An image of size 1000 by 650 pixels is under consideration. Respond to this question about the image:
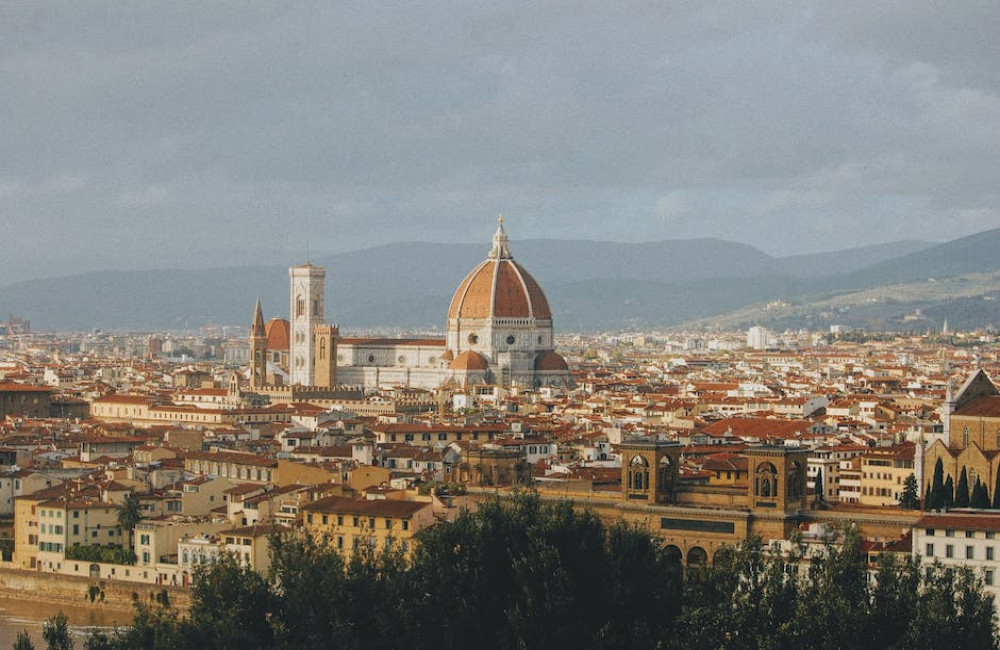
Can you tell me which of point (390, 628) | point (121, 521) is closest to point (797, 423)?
point (121, 521)

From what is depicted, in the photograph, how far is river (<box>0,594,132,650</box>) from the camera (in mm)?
42250

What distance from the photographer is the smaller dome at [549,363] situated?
112m

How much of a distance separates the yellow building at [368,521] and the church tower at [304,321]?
244 feet

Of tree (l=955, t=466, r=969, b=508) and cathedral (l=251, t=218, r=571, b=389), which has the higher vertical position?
cathedral (l=251, t=218, r=571, b=389)

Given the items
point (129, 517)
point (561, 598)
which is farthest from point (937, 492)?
point (129, 517)

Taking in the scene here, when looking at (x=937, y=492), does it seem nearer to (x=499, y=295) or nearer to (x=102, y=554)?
(x=102, y=554)

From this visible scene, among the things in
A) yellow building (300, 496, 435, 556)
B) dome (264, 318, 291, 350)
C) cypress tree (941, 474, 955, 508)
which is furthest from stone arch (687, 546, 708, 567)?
dome (264, 318, 291, 350)

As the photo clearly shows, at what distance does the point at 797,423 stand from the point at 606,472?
2030cm

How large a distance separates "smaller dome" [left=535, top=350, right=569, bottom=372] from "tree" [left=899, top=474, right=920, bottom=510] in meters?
65.1

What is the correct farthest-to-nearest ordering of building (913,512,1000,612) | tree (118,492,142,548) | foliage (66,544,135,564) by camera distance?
1. tree (118,492,142,548)
2. foliage (66,544,135,564)
3. building (913,512,1000,612)

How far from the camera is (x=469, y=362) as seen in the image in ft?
357

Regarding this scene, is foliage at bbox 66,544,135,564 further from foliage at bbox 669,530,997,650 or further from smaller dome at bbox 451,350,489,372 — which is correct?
smaller dome at bbox 451,350,489,372

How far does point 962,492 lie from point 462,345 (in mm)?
70780

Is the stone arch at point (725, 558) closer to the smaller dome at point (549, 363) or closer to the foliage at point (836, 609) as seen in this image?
the foliage at point (836, 609)
